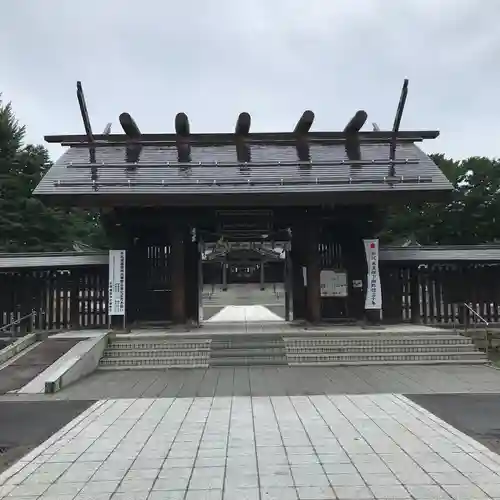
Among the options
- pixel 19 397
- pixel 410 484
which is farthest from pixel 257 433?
pixel 19 397

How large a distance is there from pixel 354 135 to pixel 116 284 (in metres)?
8.41

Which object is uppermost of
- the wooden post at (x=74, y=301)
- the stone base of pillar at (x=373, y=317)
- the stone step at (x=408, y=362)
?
the wooden post at (x=74, y=301)

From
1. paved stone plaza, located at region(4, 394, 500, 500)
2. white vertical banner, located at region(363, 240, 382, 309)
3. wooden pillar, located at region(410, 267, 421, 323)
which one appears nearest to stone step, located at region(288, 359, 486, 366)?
white vertical banner, located at region(363, 240, 382, 309)

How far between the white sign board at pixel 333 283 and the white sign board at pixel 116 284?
232 inches

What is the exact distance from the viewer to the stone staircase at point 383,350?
12.7 meters

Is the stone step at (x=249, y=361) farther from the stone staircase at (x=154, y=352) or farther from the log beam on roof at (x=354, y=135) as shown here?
the log beam on roof at (x=354, y=135)

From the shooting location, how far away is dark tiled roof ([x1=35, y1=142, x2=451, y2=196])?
14.2 meters

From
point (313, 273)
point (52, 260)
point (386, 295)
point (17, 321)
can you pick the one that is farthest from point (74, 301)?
point (386, 295)

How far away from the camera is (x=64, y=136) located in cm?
1586

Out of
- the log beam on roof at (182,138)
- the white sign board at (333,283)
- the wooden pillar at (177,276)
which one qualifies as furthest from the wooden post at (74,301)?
the white sign board at (333,283)

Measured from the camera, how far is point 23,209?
3256 centimetres

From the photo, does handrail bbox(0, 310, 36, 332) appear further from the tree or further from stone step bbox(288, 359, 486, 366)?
the tree

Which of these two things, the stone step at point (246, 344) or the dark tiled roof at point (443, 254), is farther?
the dark tiled roof at point (443, 254)

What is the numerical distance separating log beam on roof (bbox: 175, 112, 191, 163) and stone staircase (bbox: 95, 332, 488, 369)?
5608 millimetres
